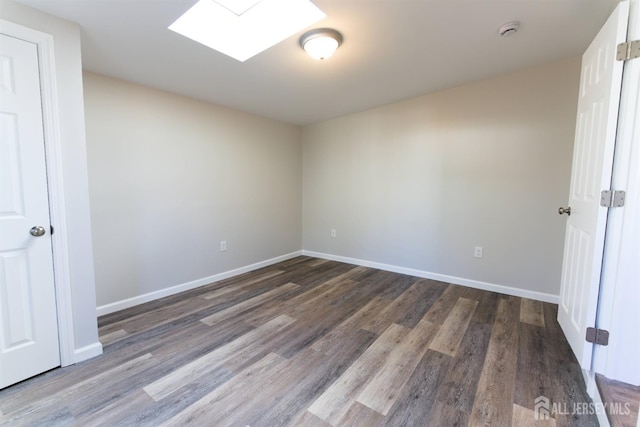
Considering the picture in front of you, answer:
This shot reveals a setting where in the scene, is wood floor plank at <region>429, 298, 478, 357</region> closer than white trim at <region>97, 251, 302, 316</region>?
Yes

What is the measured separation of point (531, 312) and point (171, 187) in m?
3.76

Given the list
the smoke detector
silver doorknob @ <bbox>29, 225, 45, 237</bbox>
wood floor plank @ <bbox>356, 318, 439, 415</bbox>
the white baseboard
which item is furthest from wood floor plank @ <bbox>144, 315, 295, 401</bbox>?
Result: the smoke detector

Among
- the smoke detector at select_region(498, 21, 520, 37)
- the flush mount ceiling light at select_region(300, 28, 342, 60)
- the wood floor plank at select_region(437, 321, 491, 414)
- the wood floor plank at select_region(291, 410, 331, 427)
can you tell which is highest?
the smoke detector at select_region(498, 21, 520, 37)

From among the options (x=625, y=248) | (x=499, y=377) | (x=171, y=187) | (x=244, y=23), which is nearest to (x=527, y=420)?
(x=499, y=377)

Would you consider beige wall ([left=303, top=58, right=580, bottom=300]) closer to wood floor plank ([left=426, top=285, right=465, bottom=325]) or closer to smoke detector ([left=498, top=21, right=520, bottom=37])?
wood floor plank ([left=426, top=285, right=465, bottom=325])

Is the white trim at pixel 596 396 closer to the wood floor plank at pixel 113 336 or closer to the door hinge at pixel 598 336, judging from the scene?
the door hinge at pixel 598 336

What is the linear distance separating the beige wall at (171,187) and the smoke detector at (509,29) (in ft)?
9.19

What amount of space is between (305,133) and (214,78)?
2.05 m

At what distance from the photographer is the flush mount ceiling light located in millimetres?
1827

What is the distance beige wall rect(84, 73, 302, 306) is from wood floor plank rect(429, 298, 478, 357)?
8.30ft

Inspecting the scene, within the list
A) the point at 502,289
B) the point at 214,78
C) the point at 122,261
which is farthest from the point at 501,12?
the point at 122,261

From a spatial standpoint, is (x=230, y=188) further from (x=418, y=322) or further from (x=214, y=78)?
(x=418, y=322)

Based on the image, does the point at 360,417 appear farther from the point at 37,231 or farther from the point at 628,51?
the point at 628,51

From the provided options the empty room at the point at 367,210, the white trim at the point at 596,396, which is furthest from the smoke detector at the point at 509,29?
the white trim at the point at 596,396
